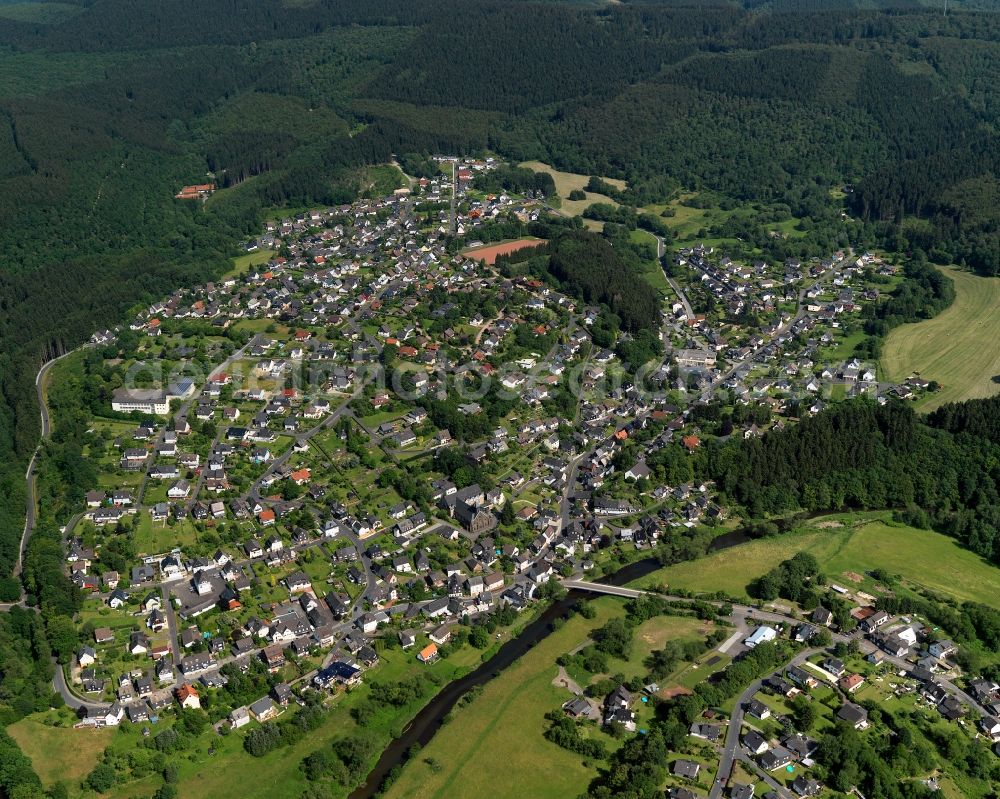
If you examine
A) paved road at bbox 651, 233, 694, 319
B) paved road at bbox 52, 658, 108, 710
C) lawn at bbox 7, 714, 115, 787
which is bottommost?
paved road at bbox 651, 233, 694, 319

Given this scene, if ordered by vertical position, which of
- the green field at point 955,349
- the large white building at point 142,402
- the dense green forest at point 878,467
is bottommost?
the green field at point 955,349

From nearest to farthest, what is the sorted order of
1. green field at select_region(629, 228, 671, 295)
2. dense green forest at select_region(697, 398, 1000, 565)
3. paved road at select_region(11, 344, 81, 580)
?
paved road at select_region(11, 344, 81, 580) < dense green forest at select_region(697, 398, 1000, 565) < green field at select_region(629, 228, 671, 295)

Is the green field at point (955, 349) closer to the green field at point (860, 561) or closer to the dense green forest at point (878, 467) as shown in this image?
the dense green forest at point (878, 467)

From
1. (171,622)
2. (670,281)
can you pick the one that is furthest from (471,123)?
(171,622)

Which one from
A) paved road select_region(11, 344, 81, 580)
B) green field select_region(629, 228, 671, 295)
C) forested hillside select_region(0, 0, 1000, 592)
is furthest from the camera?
forested hillside select_region(0, 0, 1000, 592)

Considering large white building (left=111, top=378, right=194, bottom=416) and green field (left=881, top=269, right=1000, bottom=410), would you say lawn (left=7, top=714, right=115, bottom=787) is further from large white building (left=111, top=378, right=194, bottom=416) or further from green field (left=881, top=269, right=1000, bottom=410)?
green field (left=881, top=269, right=1000, bottom=410)

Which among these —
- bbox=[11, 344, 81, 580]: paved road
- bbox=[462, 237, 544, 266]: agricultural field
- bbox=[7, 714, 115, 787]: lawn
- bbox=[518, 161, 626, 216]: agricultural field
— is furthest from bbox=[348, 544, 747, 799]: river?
bbox=[518, 161, 626, 216]: agricultural field

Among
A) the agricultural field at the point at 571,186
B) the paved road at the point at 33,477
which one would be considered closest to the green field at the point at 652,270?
the agricultural field at the point at 571,186
